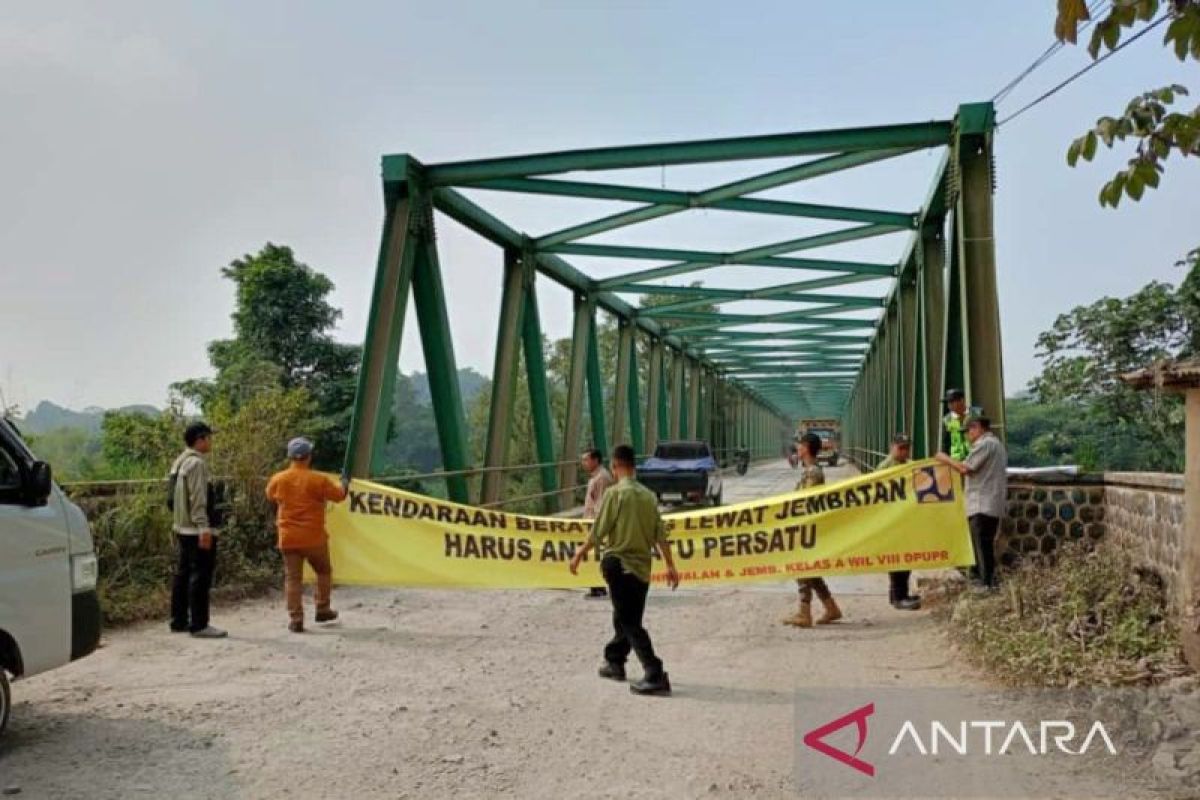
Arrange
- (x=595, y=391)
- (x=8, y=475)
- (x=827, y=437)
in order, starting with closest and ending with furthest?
(x=8, y=475) < (x=595, y=391) < (x=827, y=437)

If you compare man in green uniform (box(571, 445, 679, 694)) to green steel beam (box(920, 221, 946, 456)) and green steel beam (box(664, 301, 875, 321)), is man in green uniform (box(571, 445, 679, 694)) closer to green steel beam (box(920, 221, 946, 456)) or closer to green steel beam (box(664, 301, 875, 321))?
green steel beam (box(920, 221, 946, 456))

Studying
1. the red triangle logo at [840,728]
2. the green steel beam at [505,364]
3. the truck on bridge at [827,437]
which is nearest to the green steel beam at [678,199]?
the green steel beam at [505,364]

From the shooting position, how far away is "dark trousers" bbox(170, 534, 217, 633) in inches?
280

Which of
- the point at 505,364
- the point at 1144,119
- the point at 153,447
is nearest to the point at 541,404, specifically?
the point at 505,364

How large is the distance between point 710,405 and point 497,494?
1238 inches

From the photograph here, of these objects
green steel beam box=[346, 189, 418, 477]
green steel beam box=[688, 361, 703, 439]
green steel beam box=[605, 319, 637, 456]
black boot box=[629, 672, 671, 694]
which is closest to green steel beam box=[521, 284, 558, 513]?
green steel beam box=[346, 189, 418, 477]

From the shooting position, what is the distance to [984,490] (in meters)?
7.38

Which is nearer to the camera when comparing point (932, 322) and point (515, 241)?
point (932, 322)

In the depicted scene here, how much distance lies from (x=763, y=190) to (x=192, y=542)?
9104 mm

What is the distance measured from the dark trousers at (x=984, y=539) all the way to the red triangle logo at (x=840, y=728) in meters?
2.79

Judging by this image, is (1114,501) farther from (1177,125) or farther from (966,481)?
(1177,125)

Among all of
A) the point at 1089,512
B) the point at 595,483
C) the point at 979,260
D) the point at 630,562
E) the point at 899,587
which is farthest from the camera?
the point at 979,260

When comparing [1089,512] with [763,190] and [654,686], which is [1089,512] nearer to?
[654,686]

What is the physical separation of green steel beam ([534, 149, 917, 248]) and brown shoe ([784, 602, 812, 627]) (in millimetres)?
6248
